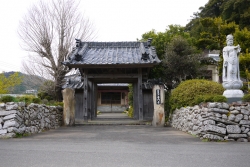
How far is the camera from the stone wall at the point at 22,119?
8.81 metres

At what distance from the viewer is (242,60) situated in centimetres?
Result: 1566

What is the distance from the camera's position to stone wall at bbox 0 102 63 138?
8.81 metres

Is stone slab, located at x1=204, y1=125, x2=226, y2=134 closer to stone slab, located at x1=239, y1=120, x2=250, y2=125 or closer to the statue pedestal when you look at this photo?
stone slab, located at x1=239, y1=120, x2=250, y2=125

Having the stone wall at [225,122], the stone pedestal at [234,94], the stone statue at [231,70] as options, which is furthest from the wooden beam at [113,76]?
the stone wall at [225,122]

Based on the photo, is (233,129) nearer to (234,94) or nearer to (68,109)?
(234,94)

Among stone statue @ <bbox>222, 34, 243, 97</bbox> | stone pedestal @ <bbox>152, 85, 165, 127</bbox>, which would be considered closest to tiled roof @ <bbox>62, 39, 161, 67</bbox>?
stone pedestal @ <bbox>152, 85, 165, 127</bbox>

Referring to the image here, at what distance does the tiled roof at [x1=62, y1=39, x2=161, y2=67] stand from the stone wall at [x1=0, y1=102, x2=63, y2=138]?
3.90 metres

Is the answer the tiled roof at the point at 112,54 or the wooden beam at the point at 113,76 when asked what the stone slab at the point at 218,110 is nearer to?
the tiled roof at the point at 112,54

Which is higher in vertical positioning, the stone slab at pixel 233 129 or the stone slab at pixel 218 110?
the stone slab at pixel 218 110

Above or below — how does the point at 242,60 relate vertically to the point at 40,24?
below

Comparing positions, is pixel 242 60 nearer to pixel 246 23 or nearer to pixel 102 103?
pixel 246 23

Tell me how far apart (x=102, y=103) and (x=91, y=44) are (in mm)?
14891

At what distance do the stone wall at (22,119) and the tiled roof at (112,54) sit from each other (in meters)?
3.90

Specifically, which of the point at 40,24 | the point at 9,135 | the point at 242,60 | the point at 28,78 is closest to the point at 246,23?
the point at 242,60
